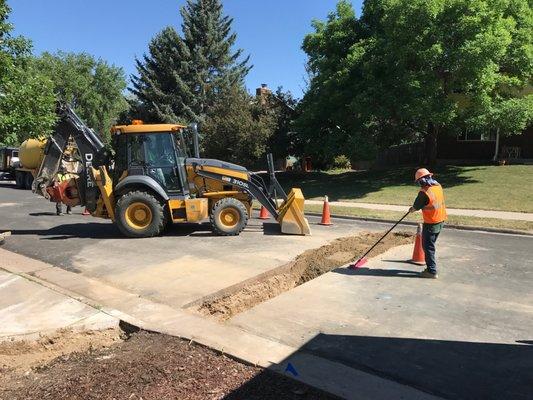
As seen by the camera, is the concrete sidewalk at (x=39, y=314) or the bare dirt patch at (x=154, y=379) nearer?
the bare dirt patch at (x=154, y=379)

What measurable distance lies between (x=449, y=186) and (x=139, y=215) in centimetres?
1386

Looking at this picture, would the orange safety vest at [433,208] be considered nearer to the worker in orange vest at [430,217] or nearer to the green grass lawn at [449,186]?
the worker in orange vest at [430,217]

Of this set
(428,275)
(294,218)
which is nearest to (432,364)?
(428,275)

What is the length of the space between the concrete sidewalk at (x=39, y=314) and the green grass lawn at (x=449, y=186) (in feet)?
43.5

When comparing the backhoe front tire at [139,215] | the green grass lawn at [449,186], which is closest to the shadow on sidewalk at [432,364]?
the backhoe front tire at [139,215]

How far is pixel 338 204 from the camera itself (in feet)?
58.5

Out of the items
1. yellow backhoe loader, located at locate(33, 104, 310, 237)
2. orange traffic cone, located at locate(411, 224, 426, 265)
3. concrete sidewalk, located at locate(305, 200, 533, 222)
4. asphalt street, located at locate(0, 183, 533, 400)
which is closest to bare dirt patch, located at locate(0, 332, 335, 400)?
asphalt street, located at locate(0, 183, 533, 400)

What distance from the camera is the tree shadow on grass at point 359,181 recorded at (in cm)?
2098

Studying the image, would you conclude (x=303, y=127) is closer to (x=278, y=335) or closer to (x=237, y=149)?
(x=237, y=149)

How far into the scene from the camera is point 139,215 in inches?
435

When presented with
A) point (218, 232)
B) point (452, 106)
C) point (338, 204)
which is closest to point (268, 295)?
point (218, 232)

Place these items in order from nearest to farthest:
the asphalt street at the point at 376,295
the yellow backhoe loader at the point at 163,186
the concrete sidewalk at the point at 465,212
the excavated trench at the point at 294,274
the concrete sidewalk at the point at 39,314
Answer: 1. the asphalt street at the point at 376,295
2. the concrete sidewalk at the point at 39,314
3. the excavated trench at the point at 294,274
4. the yellow backhoe loader at the point at 163,186
5. the concrete sidewalk at the point at 465,212

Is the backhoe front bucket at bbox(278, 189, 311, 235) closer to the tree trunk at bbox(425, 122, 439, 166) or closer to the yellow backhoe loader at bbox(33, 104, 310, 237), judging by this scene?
the yellow backhoe loader at bbox(33, 104, 310, 237)

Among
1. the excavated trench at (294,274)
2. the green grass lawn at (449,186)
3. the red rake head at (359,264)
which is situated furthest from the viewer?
the green grass lawn at (449,186)
